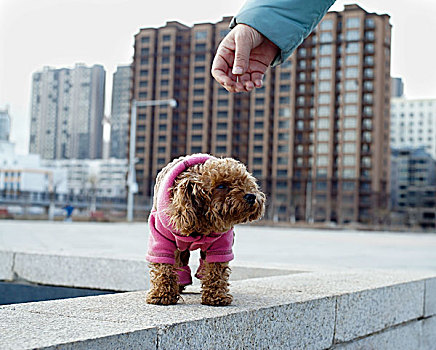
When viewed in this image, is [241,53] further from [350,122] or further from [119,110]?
[119,110]

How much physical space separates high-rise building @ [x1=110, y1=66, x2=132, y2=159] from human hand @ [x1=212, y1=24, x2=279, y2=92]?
9008 cm

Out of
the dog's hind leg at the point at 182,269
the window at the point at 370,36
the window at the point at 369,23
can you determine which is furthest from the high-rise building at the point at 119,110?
the dog's hind leg at the point at 182,269

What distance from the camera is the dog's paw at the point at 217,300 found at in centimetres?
256

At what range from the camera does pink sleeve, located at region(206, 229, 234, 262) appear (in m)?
2.59

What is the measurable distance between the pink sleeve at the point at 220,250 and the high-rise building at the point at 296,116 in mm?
71803

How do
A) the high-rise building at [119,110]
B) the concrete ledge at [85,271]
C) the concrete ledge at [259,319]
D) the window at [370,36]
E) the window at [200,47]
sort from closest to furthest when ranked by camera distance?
1. the concrete ledge at [259,319]
2. the concrete ledge at [85,271]
3. the window at [370,36]
4. the window at [200,47]
5. the high-rise building at [119,110]

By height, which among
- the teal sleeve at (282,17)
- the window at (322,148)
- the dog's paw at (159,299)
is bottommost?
the dog's paw at (159,299)

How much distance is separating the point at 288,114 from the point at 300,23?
78635 millimetres

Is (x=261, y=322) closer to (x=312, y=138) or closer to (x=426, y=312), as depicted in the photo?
(x=426, y=312)

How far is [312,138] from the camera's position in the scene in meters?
79.2

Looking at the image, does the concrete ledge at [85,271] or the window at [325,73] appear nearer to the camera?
the concrete ledge at [85,271]

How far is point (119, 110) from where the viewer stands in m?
101

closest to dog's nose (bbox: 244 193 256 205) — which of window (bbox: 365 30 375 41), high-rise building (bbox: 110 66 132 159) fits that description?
window (bbox: 365 30 375 41)

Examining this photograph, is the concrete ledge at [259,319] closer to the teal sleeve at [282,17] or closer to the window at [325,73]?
the teal sleeve at [282,17]
